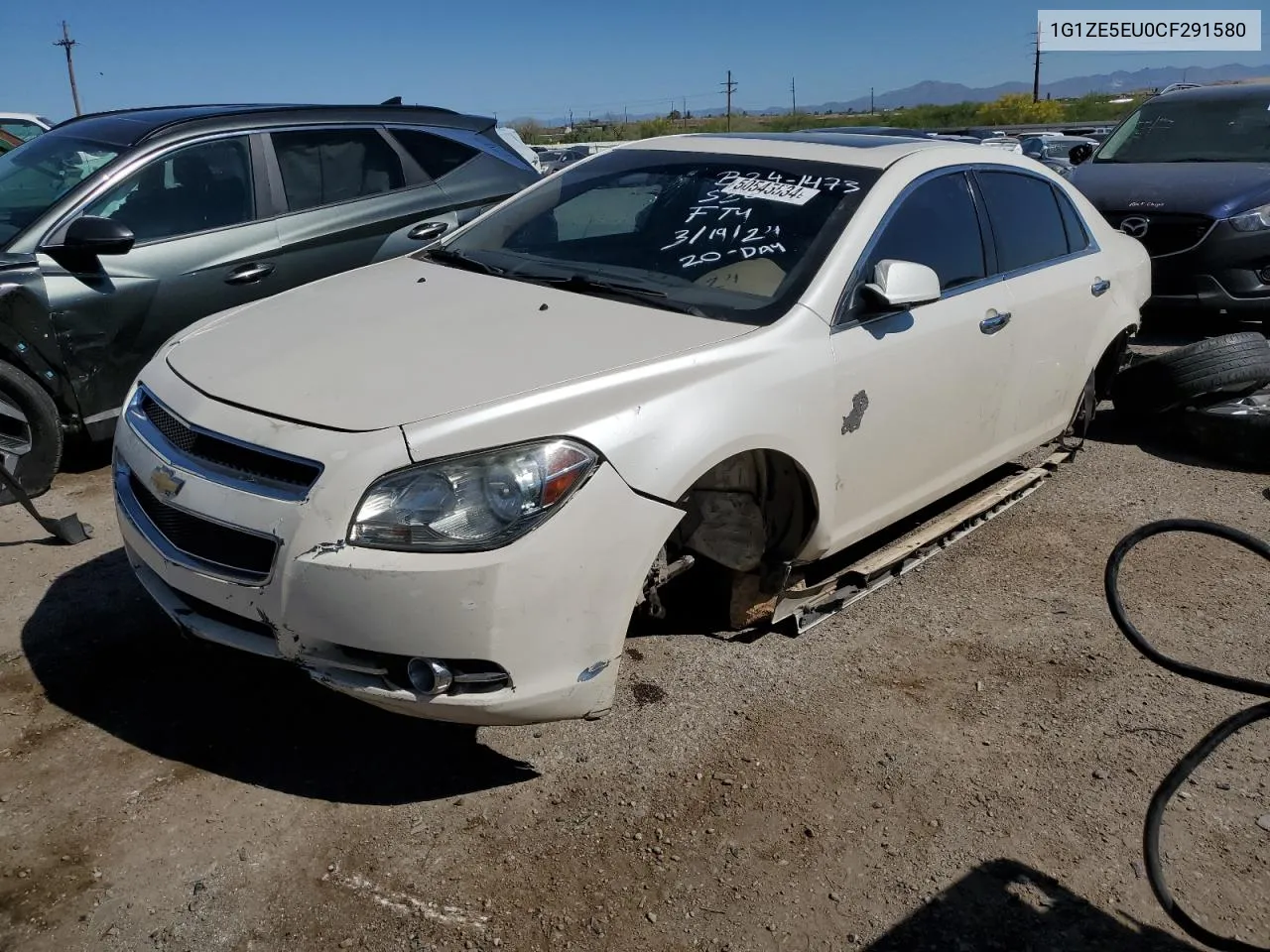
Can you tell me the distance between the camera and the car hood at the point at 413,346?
270 centimetres

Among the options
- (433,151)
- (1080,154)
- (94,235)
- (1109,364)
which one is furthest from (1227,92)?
(94,235)

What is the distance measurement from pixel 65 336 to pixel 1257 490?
559 cm

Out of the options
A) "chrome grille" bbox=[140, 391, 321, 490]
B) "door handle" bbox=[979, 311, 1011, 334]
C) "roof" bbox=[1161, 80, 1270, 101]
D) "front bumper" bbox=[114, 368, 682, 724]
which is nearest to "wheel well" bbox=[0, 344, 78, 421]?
"chrome grille" bbox=[140, 391, 321, 490]

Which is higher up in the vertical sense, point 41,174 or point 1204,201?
point 41,174

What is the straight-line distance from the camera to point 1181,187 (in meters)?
8.02

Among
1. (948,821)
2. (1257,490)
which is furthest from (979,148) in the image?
(948,821)

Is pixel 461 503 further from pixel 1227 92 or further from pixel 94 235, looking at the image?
pixel 1227 92

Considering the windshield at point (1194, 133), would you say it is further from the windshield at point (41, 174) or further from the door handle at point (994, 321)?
the windshield at point (41, 174)

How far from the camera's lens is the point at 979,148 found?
4.39 m

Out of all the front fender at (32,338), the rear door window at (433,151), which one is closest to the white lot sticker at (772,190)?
the rear door window at (433,151)

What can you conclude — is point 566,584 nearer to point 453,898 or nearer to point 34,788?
point 453,898

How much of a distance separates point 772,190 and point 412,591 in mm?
2039

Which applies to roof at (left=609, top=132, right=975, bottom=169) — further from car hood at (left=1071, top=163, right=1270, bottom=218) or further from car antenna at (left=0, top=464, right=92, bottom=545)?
car hood at (left=1071, top=163, right=1270, bottom=218)

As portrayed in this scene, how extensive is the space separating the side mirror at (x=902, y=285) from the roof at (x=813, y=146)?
546mm
